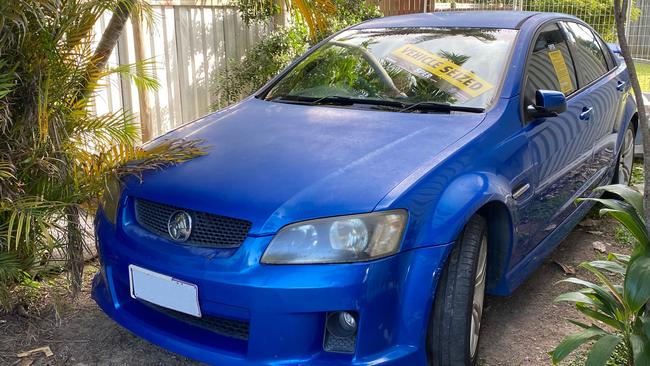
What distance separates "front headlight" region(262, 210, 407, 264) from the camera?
2160mm

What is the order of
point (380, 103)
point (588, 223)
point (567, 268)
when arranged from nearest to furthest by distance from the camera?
point (380, 103) → point (567, 268) → point (588, 223)

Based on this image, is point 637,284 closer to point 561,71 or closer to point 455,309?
point 455,309

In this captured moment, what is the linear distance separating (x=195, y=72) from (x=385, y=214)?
15.5ft

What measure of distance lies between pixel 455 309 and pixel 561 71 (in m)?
1.98

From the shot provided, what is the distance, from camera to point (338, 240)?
7.16ft

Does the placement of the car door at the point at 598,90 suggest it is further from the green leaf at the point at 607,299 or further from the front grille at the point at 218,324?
the front grille at the point at 218,324

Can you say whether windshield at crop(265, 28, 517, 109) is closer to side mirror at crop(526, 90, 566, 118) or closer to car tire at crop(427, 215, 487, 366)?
side mirror at crop(526, 90, 566, 118)

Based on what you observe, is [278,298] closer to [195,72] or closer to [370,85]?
[370,85]

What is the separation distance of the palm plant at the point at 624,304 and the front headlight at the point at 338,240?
83 centimetres

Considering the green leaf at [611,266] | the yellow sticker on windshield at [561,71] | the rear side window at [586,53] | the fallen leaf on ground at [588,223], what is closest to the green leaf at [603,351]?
the green leaf at [611,266]

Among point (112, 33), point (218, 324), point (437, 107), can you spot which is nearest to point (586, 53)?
point (437, 107)

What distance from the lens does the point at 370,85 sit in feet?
11.2

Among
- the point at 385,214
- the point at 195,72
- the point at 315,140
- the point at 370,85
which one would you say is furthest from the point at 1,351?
the point at 195,72

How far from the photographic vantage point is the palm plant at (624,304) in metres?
2.28
